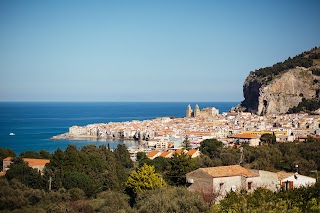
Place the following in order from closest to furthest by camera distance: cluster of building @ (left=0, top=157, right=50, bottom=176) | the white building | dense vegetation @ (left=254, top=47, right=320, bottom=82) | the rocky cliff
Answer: cluster of building @ (left=0, top=157, right=50, bottom=176), the rocky cliff, the white building, dense vegetation @ (left=254, top=47, right=320, bottom=82)

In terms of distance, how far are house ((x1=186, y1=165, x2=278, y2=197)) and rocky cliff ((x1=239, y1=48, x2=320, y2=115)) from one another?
54.6 meters

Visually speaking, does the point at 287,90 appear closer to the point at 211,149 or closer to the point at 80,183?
the point at 211,149

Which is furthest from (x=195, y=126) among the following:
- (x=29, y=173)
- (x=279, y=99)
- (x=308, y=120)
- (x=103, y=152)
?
(x=29, y=173)

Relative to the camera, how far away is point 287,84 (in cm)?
6725

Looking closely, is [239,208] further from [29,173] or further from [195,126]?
[195,126]

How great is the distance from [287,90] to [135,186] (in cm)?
5568

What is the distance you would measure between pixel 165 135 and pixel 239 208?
172 feet

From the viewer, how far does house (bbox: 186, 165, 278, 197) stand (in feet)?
45.7

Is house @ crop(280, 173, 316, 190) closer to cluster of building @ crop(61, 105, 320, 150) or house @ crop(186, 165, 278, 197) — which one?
house @ crop(186, 165, 278, 197)

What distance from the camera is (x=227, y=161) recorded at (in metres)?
22.4

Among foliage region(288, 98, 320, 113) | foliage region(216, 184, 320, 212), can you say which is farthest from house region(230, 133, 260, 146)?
foliage region(216, 184, 320, 212)

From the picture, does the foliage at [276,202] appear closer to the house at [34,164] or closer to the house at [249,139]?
the house at [34,164]

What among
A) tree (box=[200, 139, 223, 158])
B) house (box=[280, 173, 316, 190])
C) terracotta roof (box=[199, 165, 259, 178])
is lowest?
tree (box=[200, 139, 223, 158])

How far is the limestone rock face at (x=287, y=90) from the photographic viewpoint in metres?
66.3
